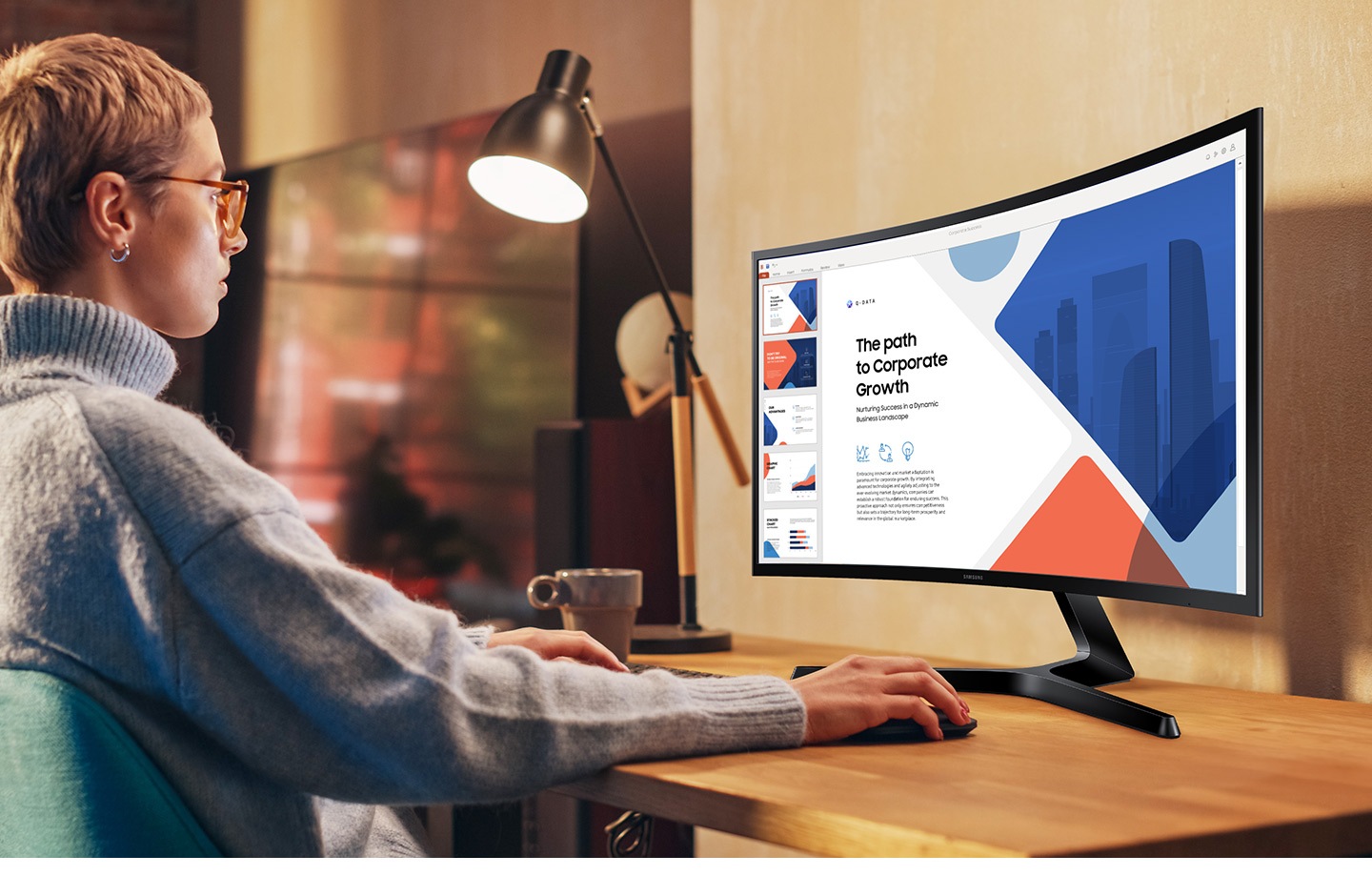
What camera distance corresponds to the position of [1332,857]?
2.28ft

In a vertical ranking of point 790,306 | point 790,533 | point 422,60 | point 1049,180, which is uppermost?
point 422,60

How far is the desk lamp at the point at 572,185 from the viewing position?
156 cm

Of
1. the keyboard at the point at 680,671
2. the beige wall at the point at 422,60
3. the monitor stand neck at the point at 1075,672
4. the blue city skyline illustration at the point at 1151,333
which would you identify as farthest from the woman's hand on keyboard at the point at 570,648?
the beige wall at the point at 422,60

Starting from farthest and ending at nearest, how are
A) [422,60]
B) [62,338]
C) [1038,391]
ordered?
[422,60], [1038,391], [62,338]

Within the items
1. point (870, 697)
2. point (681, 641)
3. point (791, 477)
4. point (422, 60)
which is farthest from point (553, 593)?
point (422, 60)

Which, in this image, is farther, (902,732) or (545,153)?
(545,153)

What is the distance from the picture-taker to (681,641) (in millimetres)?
1492

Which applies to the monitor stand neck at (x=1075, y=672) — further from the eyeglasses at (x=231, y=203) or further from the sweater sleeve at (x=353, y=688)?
the eyeglasses at (x=231, y=203)

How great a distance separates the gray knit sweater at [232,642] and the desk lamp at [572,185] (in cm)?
74

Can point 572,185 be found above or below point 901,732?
above

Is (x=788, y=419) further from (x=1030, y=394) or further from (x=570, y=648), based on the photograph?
(x=570, y=648)

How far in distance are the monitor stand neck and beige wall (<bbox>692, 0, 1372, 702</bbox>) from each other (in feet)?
0.41

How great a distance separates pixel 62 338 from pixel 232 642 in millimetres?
264
